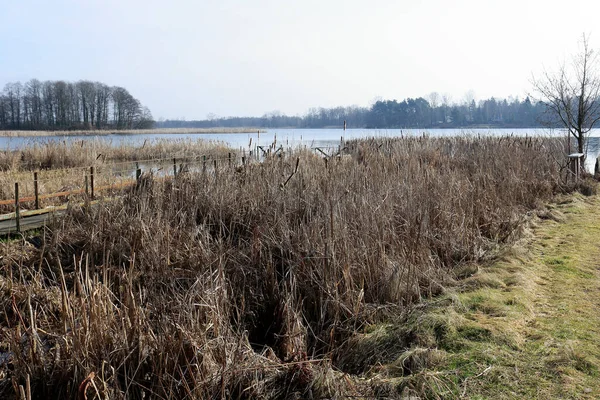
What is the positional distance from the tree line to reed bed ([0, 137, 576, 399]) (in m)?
60.6

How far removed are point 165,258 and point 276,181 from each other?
191cm

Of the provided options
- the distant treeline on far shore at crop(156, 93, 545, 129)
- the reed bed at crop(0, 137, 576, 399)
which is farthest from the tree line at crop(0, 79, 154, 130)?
the reed bed at crop(0, 137, 576, 399)

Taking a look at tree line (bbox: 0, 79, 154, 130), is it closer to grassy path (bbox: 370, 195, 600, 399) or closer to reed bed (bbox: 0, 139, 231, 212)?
reed bed (bbox: 0, 139, 231, 212)

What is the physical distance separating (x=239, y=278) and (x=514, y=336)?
2.04 metres

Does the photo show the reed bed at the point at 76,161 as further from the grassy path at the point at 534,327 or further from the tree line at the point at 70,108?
the tree line at the point at 70,108

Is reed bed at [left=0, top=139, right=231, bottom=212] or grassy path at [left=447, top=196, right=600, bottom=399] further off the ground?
reed bed at [left=0, top=139, right=231, bottom=212]

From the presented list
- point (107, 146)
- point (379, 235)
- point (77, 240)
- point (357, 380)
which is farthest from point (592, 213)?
point (107, 146)

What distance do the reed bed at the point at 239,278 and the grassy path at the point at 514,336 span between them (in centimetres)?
25

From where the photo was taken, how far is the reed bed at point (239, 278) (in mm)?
2498

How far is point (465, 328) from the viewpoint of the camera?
11.0 ft

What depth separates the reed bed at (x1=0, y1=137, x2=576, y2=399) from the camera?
2.50 meters

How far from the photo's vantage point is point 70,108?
64.0 metres

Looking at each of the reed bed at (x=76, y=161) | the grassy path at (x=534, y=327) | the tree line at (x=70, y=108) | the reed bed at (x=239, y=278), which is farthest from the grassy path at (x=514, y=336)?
the tree line at (x=70, y=108)

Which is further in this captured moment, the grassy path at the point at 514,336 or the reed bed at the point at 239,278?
the grassy path at the point at 514,336
